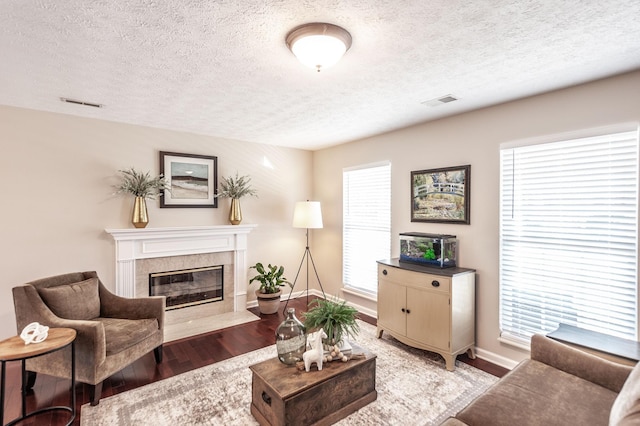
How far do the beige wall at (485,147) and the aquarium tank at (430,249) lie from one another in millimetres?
121

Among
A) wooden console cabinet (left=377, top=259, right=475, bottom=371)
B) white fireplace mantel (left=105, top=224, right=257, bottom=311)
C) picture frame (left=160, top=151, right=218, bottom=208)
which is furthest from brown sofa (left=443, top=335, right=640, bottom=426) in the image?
picture frame (left=160, top=151, right=218, bottom=208)

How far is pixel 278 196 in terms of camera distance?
4984 millimetres

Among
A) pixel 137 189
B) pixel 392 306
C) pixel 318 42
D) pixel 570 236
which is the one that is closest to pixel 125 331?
pixel 137 189

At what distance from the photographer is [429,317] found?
9.84ft

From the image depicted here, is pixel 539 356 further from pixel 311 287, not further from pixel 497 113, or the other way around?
pixel 311 287

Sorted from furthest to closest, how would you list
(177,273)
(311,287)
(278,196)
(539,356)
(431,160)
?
(311,287) < (278,196) < (177,273) < (431,160) < (539,356)

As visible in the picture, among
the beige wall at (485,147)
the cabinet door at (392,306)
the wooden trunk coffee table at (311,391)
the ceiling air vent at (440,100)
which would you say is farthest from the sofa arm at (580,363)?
the ceiling air vent at (440,100)

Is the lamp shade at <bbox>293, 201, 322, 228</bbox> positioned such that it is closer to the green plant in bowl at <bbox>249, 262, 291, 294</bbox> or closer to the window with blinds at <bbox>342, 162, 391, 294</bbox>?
the window with blinds at <bbox>342, 162, 391, 294</bbox>

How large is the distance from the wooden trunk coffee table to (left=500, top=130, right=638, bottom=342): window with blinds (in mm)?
1589

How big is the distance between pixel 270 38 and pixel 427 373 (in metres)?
2.94

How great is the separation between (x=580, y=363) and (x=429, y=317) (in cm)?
124

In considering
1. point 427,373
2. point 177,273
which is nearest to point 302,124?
point 177,273

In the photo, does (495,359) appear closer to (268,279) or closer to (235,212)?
(268,279)

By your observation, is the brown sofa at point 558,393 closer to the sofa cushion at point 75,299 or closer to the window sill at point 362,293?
the window sill at point 362,293
